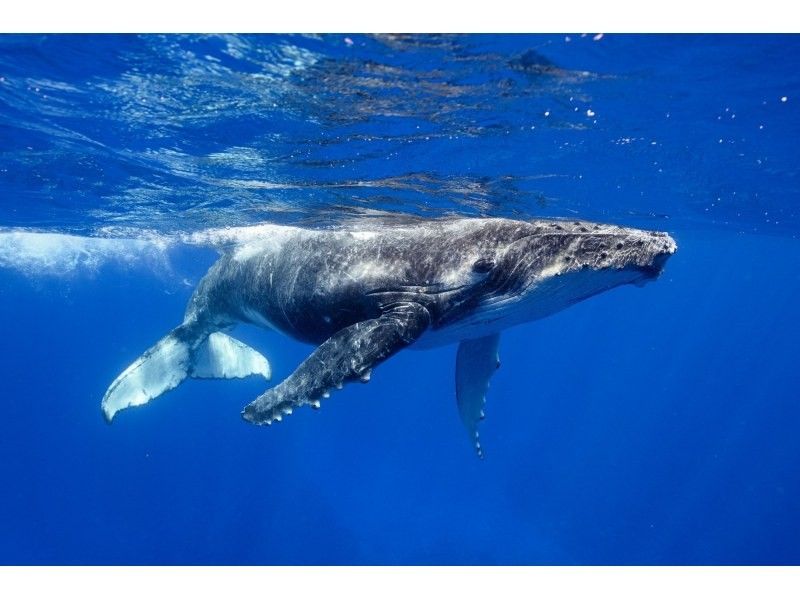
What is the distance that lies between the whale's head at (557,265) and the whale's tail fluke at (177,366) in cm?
790

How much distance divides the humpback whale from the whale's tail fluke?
0.38 metres

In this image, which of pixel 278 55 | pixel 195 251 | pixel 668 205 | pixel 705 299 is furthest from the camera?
pixel 705 299

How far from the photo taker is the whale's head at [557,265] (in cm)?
685

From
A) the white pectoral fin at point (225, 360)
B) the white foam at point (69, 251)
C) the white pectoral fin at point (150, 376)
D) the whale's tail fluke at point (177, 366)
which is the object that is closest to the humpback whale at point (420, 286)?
the white pectoral fin at point (150, 376)

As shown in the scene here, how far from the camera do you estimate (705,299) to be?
102 meters

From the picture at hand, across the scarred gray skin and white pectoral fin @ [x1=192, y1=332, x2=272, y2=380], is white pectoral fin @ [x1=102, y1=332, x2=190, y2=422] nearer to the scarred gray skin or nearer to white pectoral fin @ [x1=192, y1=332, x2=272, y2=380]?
white pectoral fin @ [x1=192, y1=332, x2=272, y2=380]

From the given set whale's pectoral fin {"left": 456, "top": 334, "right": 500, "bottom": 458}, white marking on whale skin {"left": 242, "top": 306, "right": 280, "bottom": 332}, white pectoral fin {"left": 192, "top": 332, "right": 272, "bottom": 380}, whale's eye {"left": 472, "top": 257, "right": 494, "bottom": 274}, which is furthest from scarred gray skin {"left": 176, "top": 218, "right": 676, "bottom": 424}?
white pectoral fin {"left": 192, "top": 332, "right": 272, "bottom": 380}

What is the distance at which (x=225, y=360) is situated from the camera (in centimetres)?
1399

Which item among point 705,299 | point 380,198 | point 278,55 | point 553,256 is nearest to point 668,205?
point 380,198

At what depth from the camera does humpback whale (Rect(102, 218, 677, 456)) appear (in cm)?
670

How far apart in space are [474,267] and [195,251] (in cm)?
2947

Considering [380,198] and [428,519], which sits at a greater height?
[380,198]

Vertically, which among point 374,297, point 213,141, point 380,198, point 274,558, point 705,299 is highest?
point 705,299

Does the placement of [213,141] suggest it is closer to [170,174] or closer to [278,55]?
[170,174]
